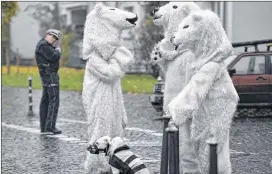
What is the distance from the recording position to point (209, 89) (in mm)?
7777

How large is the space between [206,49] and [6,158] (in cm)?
487

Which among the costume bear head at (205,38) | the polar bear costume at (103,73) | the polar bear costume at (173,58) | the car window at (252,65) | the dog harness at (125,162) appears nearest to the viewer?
the costume bear head at (205,38)

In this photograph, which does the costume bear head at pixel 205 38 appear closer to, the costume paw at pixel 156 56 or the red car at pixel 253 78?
the costume paw at pixel 156 56

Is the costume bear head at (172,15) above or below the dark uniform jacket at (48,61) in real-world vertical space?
above

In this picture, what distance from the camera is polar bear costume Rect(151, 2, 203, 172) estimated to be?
8586mm

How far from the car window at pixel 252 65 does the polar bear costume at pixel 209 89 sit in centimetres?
944

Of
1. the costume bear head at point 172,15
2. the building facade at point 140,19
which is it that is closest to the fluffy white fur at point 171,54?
the costume bear head at point 172,15

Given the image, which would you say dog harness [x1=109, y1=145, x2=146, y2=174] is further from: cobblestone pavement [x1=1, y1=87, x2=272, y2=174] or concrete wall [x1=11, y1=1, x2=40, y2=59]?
concrete wall [x1=11, y1=1, x2=40, y2=59]

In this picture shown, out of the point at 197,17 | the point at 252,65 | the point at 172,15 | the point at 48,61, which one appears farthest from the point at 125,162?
the point at 252,65

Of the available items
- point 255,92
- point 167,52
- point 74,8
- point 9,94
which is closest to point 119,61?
point 167,52

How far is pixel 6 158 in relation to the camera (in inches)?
453

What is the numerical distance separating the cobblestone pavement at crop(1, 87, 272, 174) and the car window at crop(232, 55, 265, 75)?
1.20 meters

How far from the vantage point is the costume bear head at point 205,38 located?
7.89 metres

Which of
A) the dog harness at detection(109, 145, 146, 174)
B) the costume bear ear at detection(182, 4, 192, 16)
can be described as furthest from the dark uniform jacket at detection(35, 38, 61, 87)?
the dog harness at detection(109, 145, 146, 174)
